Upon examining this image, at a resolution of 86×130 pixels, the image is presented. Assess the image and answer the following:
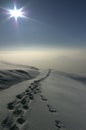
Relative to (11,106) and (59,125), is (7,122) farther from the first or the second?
(59,125)

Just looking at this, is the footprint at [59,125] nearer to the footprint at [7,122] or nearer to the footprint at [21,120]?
the footprint at [21,120]

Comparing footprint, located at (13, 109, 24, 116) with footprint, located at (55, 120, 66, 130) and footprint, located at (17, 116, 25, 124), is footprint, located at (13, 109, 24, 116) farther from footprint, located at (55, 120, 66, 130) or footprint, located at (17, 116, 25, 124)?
footprint, located at (55, 120, 66, 130)

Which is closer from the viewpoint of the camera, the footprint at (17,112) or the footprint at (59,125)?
the footprint at (59,125)

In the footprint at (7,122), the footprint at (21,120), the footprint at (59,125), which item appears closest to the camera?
the footprint at (7,122)

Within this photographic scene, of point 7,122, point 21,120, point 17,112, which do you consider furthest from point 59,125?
point 7,122

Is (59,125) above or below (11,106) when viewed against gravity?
below

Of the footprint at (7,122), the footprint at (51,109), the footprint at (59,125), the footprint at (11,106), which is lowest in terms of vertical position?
the footprint at (59,125)

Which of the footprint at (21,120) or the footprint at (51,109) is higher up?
the footprint at (51,109)

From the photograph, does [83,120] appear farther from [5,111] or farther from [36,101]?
[5,111]

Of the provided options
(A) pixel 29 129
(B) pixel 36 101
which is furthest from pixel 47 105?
(A) pixel 29 129

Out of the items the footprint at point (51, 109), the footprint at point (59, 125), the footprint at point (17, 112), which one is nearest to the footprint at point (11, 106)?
the footprint at point (17, 112)

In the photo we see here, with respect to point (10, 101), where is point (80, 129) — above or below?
below
